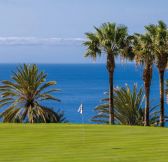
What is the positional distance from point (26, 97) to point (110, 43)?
32.8 ft

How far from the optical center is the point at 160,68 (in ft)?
135

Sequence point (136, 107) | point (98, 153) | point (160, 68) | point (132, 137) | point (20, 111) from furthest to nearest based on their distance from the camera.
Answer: point (136, 107), point (20, 111), point (160, 68), point (132, 137), point (98, 153)

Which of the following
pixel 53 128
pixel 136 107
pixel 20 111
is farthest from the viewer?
pixel 136 107

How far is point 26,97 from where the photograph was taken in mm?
47406

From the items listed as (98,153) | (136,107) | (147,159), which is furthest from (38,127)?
(136,107)

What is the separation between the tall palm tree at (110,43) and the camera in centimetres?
4316

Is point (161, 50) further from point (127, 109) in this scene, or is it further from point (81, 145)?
point (81, 145)

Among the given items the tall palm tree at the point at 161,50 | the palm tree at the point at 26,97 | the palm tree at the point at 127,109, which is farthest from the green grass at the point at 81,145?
the palm tree at the point at 127,109

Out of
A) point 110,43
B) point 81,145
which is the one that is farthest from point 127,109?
point 81,145

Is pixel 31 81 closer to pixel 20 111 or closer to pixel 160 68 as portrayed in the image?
pixel 20 111

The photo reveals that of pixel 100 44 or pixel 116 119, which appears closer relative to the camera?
pixel 100 44

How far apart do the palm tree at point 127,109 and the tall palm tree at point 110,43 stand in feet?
21.9

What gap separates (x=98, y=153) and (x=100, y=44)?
951 inches

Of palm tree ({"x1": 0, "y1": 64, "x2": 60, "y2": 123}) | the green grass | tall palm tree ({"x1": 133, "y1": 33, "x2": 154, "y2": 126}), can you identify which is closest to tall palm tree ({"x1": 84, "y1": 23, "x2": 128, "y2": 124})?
tall palm tree ({"x1": 133, "y1": 33, "x2": 154, "y2": 126})
